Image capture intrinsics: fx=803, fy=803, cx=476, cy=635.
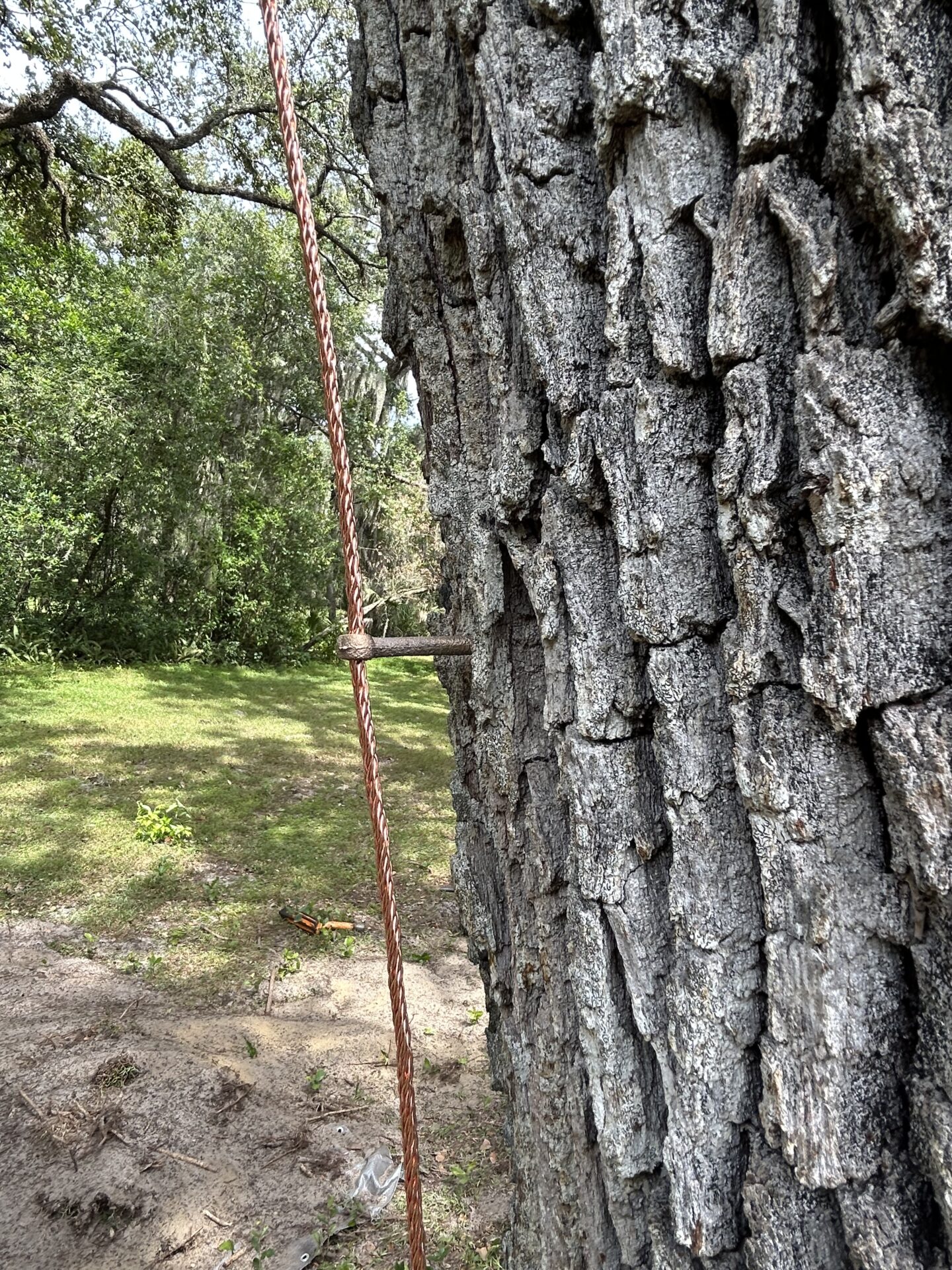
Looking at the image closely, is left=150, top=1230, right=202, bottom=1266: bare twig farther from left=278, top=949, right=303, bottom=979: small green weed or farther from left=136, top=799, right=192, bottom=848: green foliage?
left=136, top=799, right=192, bottom=848: green foliage

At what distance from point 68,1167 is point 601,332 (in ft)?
8.42

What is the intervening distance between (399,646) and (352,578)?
17 centimetres

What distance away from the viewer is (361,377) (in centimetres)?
1356

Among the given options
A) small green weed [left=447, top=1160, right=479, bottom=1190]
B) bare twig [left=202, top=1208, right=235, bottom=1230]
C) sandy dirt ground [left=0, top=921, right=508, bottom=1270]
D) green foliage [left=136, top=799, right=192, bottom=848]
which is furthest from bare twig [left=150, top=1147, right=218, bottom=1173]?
green foliage [left=136, top=799, right=192, bottom=848]

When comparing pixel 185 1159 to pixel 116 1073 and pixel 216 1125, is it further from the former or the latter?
pixel 116 1073

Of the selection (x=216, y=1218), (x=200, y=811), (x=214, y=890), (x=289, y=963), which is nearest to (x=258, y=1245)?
(x=216, y=1218)

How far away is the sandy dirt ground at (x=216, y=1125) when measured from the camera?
83.1 inches

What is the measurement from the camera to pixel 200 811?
225 inches

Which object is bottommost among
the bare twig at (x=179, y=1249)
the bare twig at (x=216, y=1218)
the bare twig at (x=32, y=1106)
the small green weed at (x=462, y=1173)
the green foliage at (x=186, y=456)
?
the small green weed at (x=462, y=1173)

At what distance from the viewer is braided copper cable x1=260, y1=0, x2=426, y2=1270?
1.22 m

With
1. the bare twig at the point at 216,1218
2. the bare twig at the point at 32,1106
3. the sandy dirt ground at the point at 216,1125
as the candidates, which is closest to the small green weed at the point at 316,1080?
the sandy dirt ground at the point at 216,1125

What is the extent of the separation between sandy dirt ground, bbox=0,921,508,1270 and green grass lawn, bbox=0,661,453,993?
1.95 feet

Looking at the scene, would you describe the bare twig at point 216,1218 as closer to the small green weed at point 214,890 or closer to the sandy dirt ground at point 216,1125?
the sandy dirt ground at point 216,1125

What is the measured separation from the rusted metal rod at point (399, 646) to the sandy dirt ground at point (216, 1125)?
1710 mm
